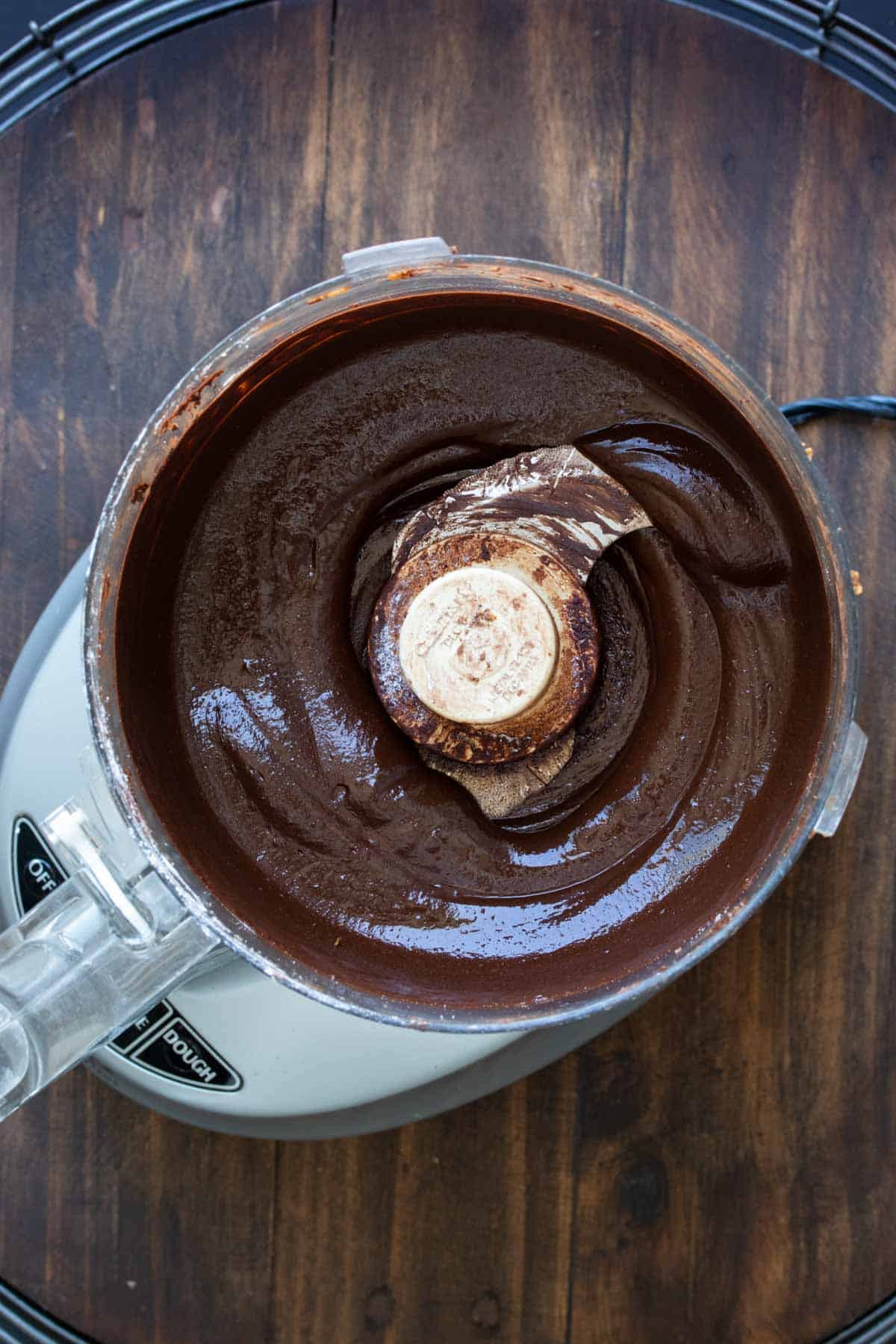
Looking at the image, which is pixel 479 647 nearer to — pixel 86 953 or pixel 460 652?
pixel 460 652

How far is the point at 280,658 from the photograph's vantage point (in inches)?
19.4

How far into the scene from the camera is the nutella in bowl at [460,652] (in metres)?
0.45

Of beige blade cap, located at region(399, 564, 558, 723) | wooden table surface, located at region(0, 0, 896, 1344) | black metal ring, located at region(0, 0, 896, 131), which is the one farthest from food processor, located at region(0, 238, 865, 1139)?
black metal ring, located at region(0, 0, 896, 131)

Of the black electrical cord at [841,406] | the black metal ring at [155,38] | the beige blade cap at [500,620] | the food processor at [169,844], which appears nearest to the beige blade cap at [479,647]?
the beige blade cap at [500,620]

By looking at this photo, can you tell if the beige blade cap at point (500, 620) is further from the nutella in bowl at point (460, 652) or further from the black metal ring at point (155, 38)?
the black metal ring at point (155, 38)

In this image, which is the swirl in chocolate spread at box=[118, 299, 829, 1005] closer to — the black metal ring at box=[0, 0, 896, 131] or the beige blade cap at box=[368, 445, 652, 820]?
the beige blade cap at box=[368, 445, 652, 820]

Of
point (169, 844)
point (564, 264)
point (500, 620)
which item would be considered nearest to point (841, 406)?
point (564, 264)

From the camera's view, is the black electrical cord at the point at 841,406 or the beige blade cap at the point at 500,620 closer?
the beige blade cap at the point at 500,620

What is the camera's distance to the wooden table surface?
0.71m

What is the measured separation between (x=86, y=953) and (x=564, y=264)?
52cm

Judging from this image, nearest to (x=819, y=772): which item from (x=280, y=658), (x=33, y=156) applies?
(x=280, y=658)

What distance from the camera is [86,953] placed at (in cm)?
48

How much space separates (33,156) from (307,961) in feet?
1.96

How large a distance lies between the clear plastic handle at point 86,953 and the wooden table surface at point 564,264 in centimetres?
30
